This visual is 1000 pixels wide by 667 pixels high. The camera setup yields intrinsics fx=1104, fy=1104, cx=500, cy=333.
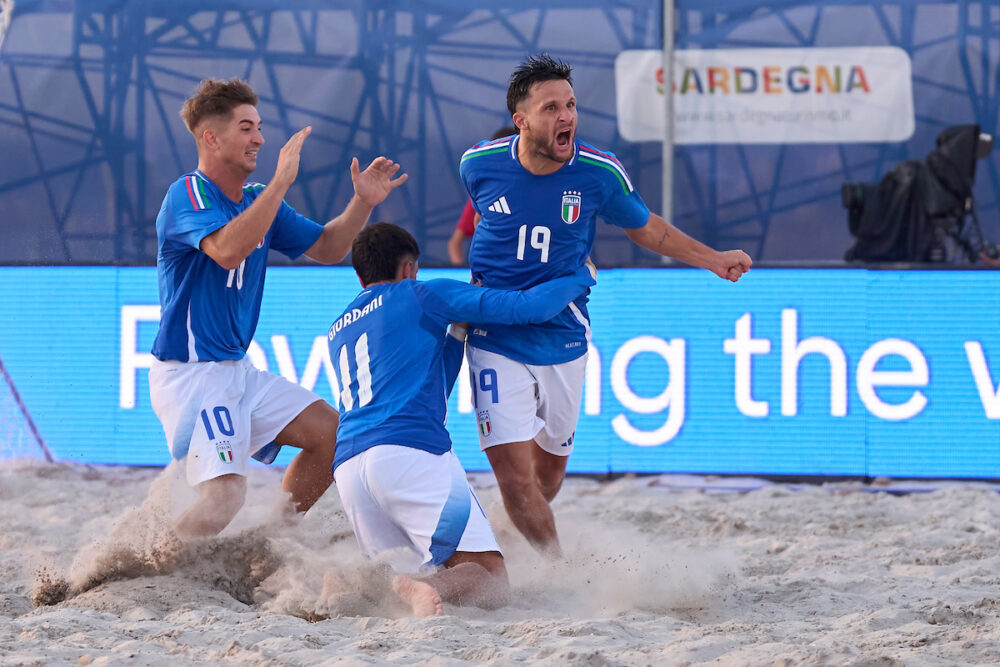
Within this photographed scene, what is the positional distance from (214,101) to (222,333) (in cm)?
79

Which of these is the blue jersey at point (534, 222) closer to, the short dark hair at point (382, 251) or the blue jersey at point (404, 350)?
the blue jersey at point (404, 350)

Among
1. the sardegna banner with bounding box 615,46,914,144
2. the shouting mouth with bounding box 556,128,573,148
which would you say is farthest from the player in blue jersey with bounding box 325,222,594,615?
the sardegna banner with bounding box 615,46,914,144

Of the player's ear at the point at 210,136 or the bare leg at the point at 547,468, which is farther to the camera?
the bare leg at the point at 547,468

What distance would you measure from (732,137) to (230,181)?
4910mm

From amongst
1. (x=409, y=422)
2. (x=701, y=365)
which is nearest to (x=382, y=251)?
(x=409, y=422)

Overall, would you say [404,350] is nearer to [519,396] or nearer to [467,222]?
[519,396]

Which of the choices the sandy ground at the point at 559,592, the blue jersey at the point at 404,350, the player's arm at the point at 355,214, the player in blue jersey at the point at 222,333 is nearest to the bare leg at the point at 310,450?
the player in blue jersey at the point at 222,333

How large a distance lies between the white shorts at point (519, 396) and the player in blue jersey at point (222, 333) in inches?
21.2

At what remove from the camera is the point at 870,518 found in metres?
5.26

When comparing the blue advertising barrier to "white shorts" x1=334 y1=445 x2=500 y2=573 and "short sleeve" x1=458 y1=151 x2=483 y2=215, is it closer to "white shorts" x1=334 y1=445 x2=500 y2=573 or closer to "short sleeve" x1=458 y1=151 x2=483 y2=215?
"short sleeve" x1=458 y1=151 x2=483 y2=215

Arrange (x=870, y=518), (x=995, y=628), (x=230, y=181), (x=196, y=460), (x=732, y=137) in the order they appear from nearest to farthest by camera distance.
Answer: (x=995, y=628) → (x=196, y=460) → (x=230, y=181) → (x=870, y=518) → (x=732, y=137)

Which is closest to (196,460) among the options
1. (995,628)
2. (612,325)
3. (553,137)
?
(553,137)

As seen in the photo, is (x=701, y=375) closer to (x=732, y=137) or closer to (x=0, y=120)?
(x=732, y=137)

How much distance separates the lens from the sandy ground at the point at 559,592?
110 inches
